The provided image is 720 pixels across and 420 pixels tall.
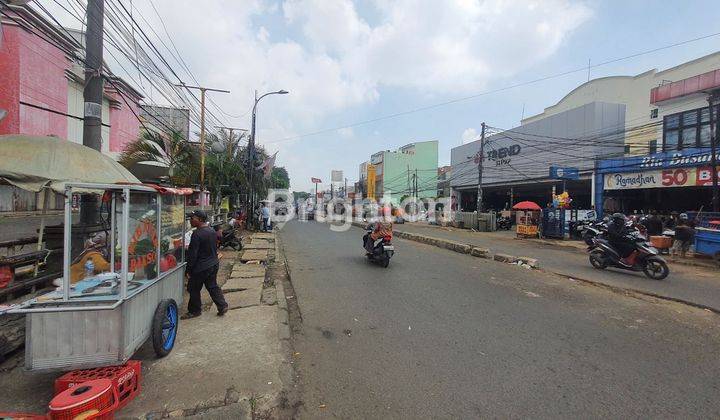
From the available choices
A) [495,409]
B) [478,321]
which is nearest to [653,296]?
[478,321]

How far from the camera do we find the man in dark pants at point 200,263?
522cm

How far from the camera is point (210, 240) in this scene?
5.36 m

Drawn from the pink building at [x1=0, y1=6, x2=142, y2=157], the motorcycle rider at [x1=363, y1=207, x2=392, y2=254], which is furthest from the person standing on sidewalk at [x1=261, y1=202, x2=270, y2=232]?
the motorcycle rider at [x1=363, y1=207, x2=392, y2=254]

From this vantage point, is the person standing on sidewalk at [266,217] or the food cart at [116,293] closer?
the food cart at [116,293]

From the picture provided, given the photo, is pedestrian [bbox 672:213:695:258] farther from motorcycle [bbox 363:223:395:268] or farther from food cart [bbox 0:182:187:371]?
food cart [bbox 0:182:187:371]

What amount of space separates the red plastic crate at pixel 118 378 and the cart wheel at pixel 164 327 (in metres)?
0.50

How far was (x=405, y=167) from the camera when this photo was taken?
2515 inches

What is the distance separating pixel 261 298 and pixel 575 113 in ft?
86.4

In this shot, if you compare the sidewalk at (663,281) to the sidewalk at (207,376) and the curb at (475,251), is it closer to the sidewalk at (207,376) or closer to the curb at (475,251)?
the curb at (475,251)

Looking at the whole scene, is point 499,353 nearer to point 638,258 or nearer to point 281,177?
point 638,258

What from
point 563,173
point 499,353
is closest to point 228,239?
point 499,353

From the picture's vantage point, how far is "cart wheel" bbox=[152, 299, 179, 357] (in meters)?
3.80

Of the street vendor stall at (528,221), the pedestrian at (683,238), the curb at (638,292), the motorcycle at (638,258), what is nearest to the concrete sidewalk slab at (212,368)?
the curb at (638,292)

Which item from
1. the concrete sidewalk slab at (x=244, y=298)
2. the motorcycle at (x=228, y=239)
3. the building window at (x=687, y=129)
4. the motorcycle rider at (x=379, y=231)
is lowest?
the concrete sidewalk slab at (x=244, y=298)
